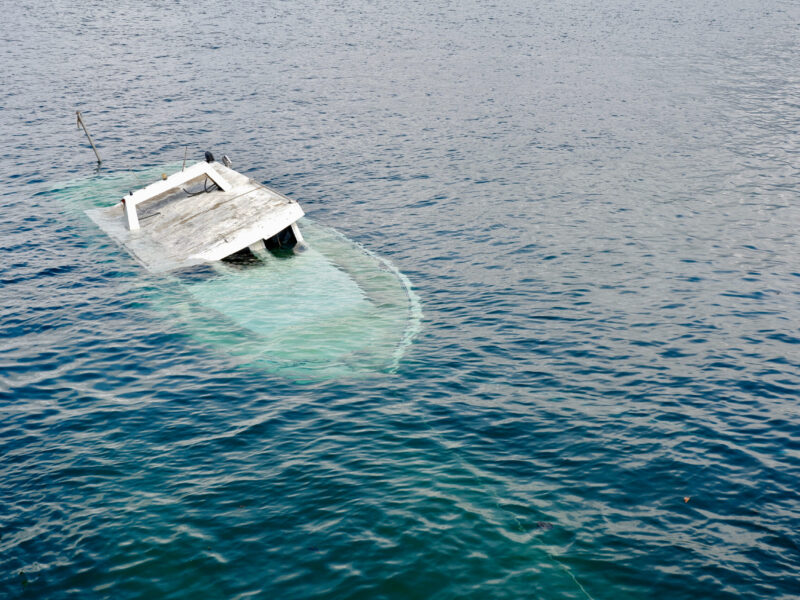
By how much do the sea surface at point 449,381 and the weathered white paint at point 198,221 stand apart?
4.93 ft

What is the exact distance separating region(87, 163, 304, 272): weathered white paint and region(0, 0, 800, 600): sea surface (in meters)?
1.50

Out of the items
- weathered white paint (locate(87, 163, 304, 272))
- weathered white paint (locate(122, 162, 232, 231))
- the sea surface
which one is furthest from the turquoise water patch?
weathered white paint (locate(122, 162, 232, 231))

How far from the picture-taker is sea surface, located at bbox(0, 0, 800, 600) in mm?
16375

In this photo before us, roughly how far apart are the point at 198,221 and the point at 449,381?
15417mm

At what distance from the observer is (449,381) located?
2372 centimetres

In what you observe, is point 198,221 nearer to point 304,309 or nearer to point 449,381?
point 304,309

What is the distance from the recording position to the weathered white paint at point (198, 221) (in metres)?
30.6

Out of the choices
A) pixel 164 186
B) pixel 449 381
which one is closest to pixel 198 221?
pixel 164 186

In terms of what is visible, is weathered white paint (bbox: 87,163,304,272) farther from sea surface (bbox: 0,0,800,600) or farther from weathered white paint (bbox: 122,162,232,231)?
sea surface (bbox: 0,0,800,600)

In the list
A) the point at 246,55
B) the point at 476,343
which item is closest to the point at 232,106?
the point at 246,55

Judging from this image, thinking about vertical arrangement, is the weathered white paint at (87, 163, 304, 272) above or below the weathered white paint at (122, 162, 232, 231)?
below

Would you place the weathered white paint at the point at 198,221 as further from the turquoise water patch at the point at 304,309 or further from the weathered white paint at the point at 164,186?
the turquoise water patch at the point at 304,309

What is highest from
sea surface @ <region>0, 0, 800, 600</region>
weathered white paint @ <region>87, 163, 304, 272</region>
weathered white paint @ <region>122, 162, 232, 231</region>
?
weathered white paint @ <region>122, 162, 232, 231</region>

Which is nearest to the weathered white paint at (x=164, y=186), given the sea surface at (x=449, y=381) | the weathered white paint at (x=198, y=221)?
the weathered white paint at (x=198, y=221)
